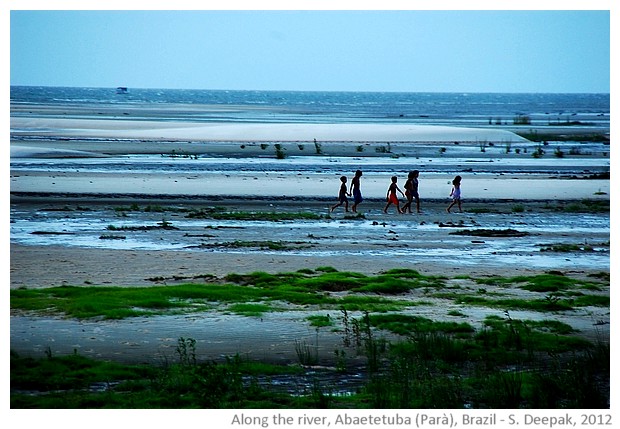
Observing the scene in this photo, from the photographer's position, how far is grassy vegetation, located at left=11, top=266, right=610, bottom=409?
1066 cm

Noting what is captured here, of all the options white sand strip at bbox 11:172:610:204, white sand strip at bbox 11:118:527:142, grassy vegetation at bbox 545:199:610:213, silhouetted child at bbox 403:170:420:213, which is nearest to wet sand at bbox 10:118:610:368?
white sand strip at bbox 11:172:610:204

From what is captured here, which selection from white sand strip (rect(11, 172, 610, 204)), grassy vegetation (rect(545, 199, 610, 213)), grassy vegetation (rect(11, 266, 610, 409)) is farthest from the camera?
Answer: white sand strip (rect(11, 172, 610, 204))

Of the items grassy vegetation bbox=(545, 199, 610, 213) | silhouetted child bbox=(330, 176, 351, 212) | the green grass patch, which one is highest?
silhouetted child bbox=(330, 176, 351, 212)

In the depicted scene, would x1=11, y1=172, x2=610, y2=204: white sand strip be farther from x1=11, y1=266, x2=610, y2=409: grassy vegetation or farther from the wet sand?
x1=11, y1=266, x2=610, y2=409: grassy vegetation

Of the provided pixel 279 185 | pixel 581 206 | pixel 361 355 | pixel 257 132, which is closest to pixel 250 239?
pixel 361 355

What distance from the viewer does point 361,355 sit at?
12.9 meters

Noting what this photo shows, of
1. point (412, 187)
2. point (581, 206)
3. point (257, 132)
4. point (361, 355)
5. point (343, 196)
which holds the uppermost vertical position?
point (257, 132)

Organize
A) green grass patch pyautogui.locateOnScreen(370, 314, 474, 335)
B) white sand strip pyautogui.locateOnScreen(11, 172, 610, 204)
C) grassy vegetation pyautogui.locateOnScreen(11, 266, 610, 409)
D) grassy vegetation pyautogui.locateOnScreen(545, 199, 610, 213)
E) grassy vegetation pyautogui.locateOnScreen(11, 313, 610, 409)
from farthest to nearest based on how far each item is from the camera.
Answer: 1. white sand strip pyautogui.locateOnScreen(11, 172, 610, 204)
2. grassy vegetation pyautogui.locateOnScreen(545, 199, 610, 213)
3. green grass patch pyautogui.locateOnScreen(370, 314, 474, 335)
4. grassy vegetation pyautogui.locateOnScreen(11, 266, 610, 409)
5. grassy vegetation pyautogui.locateOnScreen(11, 313, 610, 409)

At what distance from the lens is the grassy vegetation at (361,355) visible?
35.0 ft

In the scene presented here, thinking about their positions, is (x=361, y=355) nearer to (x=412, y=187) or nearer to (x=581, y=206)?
(x=412, y=187)

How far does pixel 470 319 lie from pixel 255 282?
16.4 feet

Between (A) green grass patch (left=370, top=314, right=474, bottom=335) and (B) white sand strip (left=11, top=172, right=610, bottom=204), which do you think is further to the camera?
(B) white sand strip (left=11, top=172, right=610, bottom=204)

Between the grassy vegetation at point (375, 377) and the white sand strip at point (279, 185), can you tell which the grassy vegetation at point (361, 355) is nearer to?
the grassy vegetation at point (375, 377)

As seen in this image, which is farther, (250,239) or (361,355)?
(250,239)
